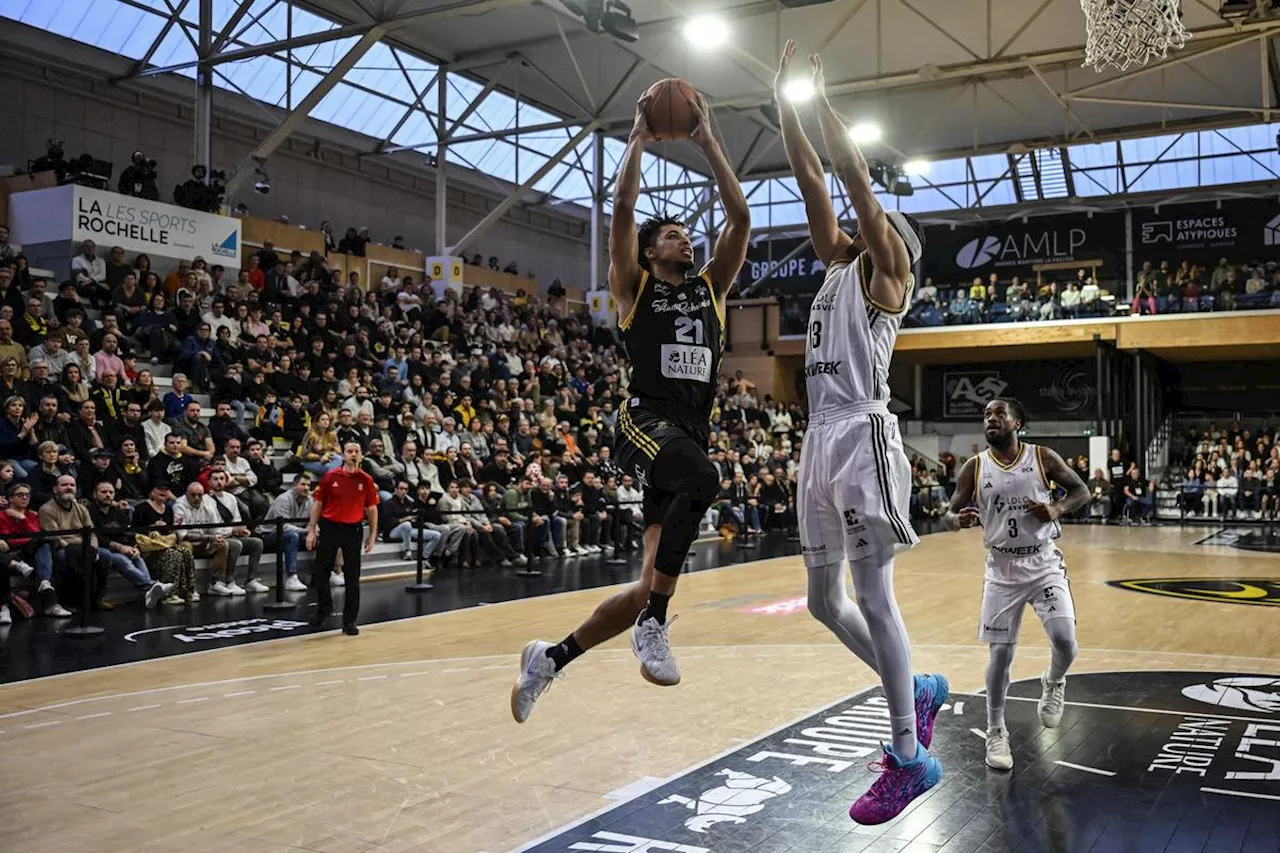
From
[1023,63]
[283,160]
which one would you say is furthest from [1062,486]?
[283,160]

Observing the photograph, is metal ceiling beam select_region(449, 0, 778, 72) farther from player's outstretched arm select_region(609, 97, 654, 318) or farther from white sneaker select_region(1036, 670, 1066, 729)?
player's outstretched arm select_region(609, 97, 654, 318)

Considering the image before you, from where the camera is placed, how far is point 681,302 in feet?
12.7

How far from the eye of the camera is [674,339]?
12.6ft

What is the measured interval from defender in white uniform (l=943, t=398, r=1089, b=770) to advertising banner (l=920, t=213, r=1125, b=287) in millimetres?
24771

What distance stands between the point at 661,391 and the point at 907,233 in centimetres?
95

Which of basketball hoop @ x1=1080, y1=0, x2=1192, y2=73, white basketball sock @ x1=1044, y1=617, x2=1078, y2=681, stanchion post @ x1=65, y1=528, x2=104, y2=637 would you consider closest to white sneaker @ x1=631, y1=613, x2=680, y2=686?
white basketball sock @ x1=1044, y1=617, x2=1078, y2=681

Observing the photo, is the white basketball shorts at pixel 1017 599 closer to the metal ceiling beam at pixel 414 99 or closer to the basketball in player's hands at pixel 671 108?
the basketball in player's hands at pixel 671 108

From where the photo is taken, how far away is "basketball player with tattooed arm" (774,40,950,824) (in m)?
3.42

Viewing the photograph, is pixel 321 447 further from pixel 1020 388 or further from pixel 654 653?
pixel 1020 388

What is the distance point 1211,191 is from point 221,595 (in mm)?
24703

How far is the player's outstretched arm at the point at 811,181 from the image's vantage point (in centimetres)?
351

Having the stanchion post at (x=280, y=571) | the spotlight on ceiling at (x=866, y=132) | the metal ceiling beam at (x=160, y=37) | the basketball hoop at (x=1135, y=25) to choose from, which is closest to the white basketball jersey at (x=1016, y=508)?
the basketball hoop at (x=1135, y=25)

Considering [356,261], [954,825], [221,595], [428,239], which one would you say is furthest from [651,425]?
[428,239]

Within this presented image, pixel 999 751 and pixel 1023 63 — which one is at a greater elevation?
pixel 1023 63
